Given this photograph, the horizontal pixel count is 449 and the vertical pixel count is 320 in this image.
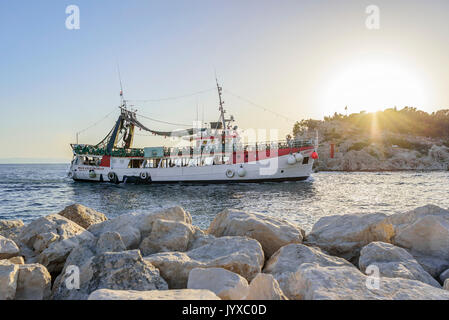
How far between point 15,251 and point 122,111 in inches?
1592

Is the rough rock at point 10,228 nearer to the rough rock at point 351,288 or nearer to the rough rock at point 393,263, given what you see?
the rough rock at point 351,288

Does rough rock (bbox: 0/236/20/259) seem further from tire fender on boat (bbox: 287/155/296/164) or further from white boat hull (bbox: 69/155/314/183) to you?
tire fender on boat (bbox: 287/155/296/164)

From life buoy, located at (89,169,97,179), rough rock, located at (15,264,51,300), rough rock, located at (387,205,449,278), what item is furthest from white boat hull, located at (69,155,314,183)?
rough rock, located at (15,264,51,300)

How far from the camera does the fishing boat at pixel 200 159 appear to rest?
32.7 meters

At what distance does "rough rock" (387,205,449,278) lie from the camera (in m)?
4.68

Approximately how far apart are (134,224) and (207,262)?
2.61 meters

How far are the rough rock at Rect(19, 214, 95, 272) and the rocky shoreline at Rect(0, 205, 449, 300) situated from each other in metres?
0.02

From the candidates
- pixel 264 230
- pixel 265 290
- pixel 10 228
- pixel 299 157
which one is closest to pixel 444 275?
pixel 264 230

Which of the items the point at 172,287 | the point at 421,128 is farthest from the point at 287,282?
the point at 421,128

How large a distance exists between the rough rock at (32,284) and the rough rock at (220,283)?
1.91m

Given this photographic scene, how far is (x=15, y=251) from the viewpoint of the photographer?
460 cm

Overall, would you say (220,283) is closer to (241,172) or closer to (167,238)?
(167,238)

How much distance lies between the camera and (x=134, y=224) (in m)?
6.00

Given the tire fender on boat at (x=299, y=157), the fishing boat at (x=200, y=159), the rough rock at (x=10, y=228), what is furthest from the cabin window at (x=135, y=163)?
the rough rock at (x=10, y=228)
